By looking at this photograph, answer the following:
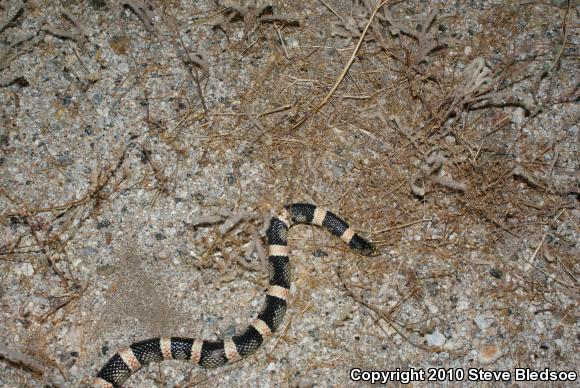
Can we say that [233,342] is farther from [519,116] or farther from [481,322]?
[519,116]

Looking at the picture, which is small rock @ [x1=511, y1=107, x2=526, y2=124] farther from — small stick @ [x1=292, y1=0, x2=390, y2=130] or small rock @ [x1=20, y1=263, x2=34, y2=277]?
small rock @ [x1=20, y1=263, x2=34, y2=277]

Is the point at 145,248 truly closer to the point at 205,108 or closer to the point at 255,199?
the point at 255,199

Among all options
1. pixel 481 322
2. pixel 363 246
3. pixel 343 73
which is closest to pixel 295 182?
pixel 363 246

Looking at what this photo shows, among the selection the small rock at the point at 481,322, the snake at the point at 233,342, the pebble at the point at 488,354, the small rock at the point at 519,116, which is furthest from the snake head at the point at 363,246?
the small rock at the point at 519,116

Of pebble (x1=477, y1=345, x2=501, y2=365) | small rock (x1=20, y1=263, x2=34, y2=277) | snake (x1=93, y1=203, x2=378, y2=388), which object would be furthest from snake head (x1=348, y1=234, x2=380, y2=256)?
small rock (x1=20, y1=263, x2=34, y2=277)

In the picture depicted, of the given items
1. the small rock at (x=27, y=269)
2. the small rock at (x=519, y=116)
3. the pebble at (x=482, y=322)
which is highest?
the small rock at (x=27, y=269)

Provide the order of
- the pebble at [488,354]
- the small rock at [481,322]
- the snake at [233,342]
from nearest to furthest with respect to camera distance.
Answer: the snake at [233,342], the pebble at [488,354], the small rock at [481,322]

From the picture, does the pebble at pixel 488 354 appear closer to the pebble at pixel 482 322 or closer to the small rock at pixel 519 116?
the pebble at pixel 482 322
